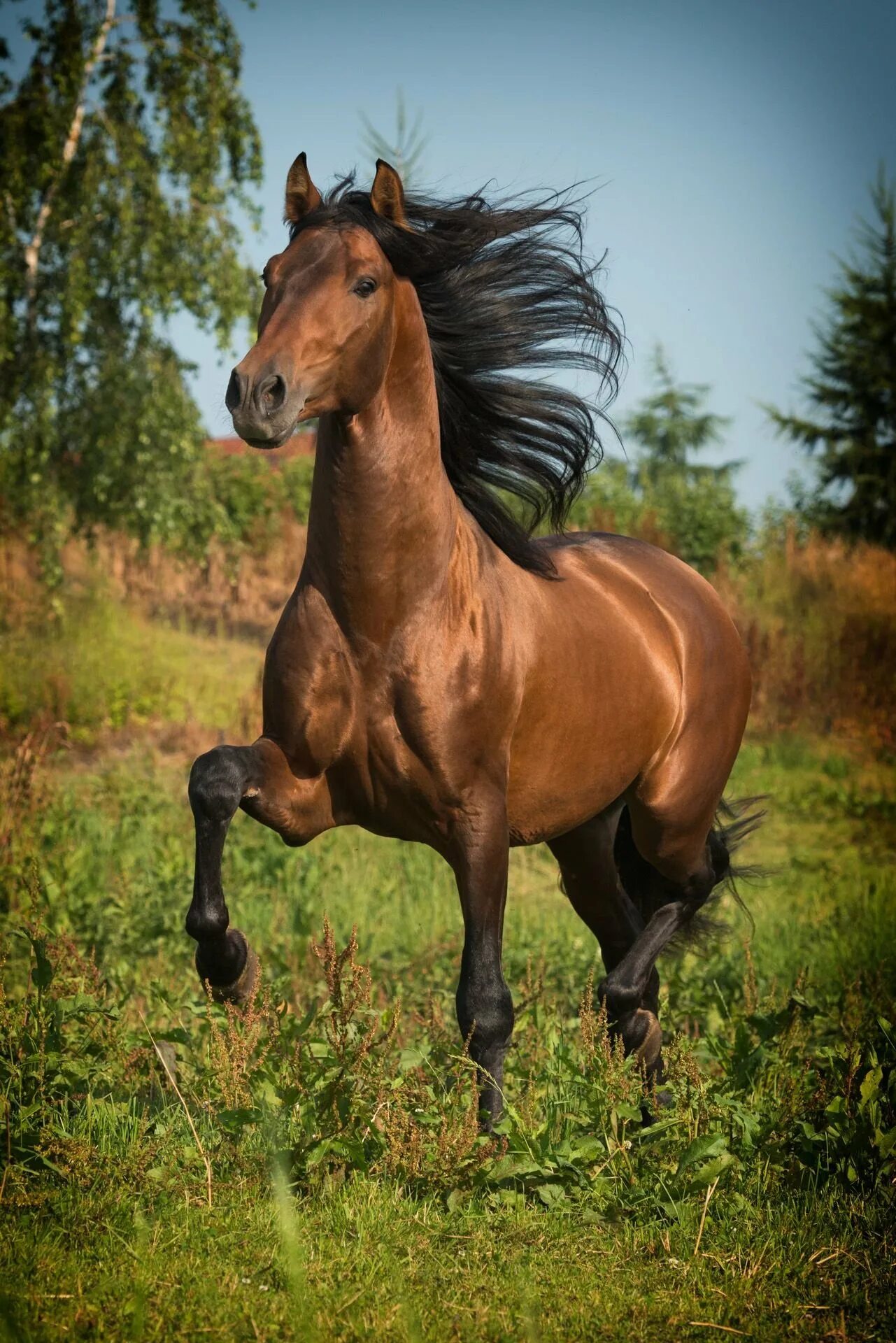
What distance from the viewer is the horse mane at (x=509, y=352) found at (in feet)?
13.9

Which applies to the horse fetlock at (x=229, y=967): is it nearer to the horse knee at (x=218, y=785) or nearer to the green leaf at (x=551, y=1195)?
the horse knee at (x=218, y=785)

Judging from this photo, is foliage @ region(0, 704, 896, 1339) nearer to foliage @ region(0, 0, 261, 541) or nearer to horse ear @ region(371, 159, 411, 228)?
horse ear @ region(371, 159, 411, 228)

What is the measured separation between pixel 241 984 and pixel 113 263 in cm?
1084

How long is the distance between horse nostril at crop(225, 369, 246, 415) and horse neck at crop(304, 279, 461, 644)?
560mm

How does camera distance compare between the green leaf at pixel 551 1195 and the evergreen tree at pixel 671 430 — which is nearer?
the green leaf at pixel 551 1195

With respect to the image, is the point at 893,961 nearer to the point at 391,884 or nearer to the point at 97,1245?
the point at 391,884

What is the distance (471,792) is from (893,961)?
3.60 m

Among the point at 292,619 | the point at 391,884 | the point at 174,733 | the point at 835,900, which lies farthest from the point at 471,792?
the point at 174,733

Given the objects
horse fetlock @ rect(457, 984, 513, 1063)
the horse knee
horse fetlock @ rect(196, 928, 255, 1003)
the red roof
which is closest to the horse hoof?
horse fetlock @ rect(196, 928, 255, 1003)

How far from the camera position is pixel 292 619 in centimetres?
385

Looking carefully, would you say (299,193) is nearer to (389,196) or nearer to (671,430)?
(389,196)

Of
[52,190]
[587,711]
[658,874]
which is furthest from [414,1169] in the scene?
Result: [52,190]

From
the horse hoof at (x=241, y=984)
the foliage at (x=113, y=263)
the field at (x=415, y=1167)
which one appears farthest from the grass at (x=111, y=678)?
the horse hoof at (x=241, y=984)

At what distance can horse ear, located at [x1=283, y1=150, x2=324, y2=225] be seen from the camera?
380 cm
